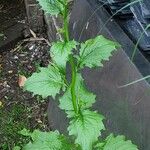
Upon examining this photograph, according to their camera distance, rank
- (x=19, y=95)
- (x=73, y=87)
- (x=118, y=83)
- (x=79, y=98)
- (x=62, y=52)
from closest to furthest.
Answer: (x=62, y=52) → (x=73, y=87) → (x=79, y=98) → (x=118, y=83) → (x=19, y=95)

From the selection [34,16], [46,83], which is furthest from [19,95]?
[46,83]

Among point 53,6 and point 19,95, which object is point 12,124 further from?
point 53,6

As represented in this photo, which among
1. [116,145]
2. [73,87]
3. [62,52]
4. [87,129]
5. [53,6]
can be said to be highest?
[53,6]

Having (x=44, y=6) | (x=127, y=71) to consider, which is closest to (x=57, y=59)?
(x=44, y=6)

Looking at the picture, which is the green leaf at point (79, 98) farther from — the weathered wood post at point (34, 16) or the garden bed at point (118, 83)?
the weathered wood post at point (34, 16)

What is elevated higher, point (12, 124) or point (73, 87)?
point (73, 87)

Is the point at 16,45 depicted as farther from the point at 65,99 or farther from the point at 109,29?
the point at 65,99
